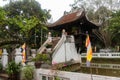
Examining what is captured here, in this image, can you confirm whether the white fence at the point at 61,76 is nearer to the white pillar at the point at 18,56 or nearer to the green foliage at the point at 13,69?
the green foliage at the point at 13,69

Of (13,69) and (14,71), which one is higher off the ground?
(13,69)

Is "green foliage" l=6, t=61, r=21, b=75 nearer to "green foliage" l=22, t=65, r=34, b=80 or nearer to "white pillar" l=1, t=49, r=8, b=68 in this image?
"green foliage" l=22, t=65, r=34, b=80

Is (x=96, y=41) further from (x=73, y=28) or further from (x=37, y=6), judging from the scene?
(x=37, y=6)

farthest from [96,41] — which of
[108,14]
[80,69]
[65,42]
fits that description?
[80,69]

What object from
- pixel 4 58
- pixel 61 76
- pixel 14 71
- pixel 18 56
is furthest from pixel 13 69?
pixel 61 76

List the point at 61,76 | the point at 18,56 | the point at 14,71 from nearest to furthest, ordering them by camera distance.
→ the point at 61,76 → the point at 14,71 → the point at 18,56

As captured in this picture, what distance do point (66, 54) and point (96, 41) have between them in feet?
20.7

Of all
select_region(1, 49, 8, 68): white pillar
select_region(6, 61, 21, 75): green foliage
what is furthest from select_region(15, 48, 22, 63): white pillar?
select_region(1, 49, 8, 68): white pillar

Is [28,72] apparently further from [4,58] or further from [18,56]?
[4,58]

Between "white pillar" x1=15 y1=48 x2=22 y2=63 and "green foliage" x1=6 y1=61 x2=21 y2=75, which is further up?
"white pillar" x1=15 y1=48 x2=22 y2=63

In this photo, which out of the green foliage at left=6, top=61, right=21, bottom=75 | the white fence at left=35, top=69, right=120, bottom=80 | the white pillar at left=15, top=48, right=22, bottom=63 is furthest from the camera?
the white pillar at left=15, top=48, right=22, bottom=63

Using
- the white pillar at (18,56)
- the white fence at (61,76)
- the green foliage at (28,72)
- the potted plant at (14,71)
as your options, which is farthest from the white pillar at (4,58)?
the white fence at (61,76)

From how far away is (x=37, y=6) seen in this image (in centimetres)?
2878

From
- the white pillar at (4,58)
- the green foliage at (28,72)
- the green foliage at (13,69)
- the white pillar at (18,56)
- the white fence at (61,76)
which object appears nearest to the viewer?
the white fence at (61,76)
